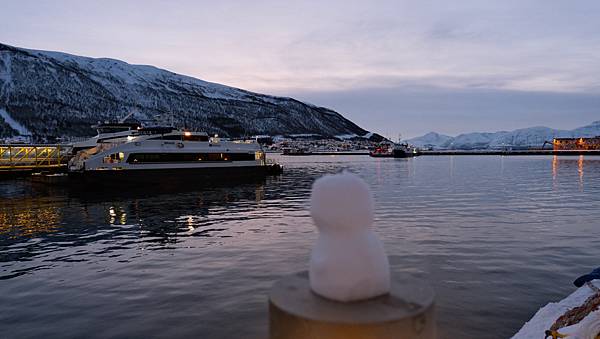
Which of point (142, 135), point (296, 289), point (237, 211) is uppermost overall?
point (142, 135)

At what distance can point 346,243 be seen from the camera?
3465 mm

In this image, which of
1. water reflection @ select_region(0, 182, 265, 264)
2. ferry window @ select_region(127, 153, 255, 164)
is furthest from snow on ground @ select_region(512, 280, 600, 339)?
ferry window @ select_region(127, 153, 255, 164)

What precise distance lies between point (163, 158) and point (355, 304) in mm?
45168

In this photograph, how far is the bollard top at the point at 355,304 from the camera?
9.99 ft

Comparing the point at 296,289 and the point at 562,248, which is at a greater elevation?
the point at 296,289

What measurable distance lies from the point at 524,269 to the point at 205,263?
11.1 metres

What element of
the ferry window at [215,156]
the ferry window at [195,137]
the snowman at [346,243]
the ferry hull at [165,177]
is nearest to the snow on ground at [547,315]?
the snowman at [346,243]

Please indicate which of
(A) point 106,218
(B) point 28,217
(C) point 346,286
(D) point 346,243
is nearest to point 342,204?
(D) point 346,243

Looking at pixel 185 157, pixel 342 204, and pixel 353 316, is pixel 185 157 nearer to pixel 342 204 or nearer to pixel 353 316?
pixel 342 204

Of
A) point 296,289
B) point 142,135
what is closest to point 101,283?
point 296,289

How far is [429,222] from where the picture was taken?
21.5m

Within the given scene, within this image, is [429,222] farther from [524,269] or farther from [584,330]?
[584,330]

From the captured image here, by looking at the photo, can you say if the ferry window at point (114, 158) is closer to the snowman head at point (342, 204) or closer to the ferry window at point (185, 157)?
the ferry window at point (185, 157)

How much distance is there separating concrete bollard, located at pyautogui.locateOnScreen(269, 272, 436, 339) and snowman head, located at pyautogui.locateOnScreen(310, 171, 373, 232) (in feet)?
2.26
